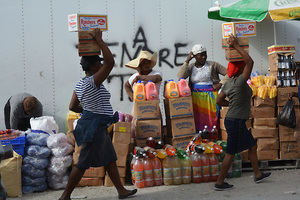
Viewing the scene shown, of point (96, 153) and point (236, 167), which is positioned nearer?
point (96, 153)

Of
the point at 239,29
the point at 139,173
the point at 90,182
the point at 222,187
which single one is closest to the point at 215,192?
the point at 222,187

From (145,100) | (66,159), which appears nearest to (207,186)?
(145,100)

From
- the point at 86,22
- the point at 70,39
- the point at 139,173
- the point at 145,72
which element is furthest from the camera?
the point at 70,39

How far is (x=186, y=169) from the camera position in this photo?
5160mm

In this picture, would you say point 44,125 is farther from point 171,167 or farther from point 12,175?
point 171,167

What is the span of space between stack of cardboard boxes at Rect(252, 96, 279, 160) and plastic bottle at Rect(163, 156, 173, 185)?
1.50m

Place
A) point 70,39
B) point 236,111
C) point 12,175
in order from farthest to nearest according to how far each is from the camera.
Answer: point 70,39 < point 12,175 < point 236,111

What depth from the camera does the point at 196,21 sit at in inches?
283

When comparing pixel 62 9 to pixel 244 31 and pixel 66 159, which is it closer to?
pixel 66 159

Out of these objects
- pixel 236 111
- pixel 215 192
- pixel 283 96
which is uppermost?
pixel 283 96

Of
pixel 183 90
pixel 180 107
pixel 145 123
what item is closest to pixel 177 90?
pixel 183 90

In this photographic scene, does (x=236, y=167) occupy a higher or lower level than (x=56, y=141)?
lower

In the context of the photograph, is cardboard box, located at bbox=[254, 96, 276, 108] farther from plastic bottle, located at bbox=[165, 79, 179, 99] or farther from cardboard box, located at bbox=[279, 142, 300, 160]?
plastic bottle, located at bbox=[165, 79, 179, 99]

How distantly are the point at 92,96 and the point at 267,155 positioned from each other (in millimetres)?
3053
